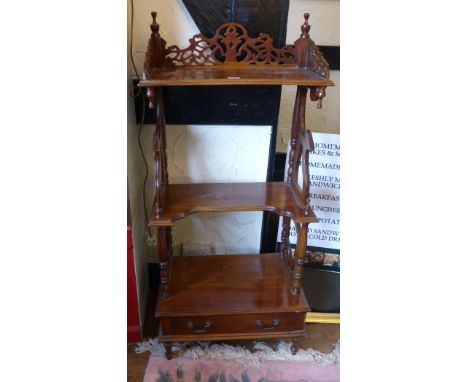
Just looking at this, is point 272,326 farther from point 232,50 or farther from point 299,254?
point 232,50

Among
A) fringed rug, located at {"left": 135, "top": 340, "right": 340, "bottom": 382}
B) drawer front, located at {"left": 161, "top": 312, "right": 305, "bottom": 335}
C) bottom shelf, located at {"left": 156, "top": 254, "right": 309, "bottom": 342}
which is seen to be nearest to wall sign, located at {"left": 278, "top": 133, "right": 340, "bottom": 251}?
bottom shelf, located at {"left": 156, "top": 254, "right": 309, "bottom": 342}

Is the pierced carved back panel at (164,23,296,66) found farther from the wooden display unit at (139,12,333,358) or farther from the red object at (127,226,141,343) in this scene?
the red object at (127,226,141,343)

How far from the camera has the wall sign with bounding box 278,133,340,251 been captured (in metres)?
1.64

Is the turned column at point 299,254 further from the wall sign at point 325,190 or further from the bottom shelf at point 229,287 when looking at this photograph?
the wall sign at point 325,190

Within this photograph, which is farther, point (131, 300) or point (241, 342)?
point (241, 342)

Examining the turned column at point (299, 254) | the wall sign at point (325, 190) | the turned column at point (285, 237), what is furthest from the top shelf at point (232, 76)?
the turned column at point (285, 237)

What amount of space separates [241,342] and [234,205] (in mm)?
639

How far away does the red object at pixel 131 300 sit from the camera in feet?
4.87

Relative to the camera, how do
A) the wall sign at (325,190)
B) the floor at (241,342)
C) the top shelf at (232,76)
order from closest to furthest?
the top shelf at (232,76)
the floor at (241,342)
the wall sign at (325,190)

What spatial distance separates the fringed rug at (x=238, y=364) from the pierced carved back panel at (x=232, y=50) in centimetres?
113

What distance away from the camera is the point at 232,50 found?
1376mm

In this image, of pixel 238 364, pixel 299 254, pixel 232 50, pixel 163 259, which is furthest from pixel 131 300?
pixel 232 50

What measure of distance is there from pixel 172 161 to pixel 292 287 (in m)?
0.72

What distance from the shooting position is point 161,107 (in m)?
A: 1.40
